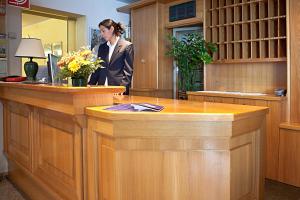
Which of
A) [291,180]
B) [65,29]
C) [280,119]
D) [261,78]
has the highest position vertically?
[65,29]

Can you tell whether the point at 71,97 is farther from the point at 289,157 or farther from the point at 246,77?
the point at 246,77

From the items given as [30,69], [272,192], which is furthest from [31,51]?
[272,192]

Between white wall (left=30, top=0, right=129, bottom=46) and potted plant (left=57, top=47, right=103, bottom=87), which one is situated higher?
white wall (left=30, top=0, right=129, bottom=46)

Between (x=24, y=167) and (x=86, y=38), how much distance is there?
2.85 m

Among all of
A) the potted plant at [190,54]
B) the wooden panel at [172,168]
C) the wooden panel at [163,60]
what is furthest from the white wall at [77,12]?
the wooden panel at [172,168]

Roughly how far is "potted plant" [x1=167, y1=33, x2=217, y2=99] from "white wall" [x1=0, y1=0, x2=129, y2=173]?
4.85 ft

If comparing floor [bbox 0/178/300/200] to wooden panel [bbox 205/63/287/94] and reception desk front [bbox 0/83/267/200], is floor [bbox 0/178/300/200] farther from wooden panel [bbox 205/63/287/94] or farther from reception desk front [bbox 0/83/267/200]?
wooden panel [bbox 205/63/287/94]

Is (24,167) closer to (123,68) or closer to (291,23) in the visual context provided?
(123,68)

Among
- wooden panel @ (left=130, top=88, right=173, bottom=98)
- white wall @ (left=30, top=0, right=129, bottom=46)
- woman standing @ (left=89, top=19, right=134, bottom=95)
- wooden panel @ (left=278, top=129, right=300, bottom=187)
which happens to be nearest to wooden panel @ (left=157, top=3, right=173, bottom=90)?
wooden panel @ (left=130, top=88, right=173, bottom=98)

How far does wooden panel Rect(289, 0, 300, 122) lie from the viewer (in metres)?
3.28

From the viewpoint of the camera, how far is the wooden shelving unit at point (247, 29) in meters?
3.67

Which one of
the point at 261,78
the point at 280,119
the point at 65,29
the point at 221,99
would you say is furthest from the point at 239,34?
the point at 65,29

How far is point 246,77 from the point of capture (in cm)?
425

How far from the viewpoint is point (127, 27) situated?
5.79 metres
